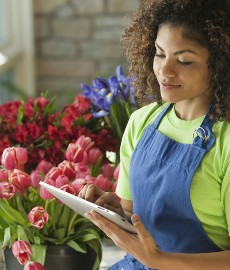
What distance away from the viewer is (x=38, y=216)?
4.88ft

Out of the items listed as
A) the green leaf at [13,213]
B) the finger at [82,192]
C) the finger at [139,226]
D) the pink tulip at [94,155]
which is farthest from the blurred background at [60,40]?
the finger at [139,226]

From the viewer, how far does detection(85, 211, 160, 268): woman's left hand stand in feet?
3.84

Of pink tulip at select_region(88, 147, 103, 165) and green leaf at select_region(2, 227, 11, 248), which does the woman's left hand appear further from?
pink tulip at select_region(88, 147, 103, 165)

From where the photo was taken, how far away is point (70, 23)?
171 inches

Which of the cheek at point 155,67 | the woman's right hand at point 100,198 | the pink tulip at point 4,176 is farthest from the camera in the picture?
the pink tulip at point 4,176

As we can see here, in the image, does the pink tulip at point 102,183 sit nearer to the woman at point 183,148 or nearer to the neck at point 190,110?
the woman at point 183,148

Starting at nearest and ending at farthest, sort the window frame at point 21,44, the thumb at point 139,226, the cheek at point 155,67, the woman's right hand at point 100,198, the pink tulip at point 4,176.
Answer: the thumb at point 139,226
the cheek at point 155,67
the woman's right hand at point 100,198
the pink tulip at point 4,176
the window frame at point 21,44

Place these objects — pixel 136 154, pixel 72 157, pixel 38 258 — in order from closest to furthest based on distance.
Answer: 1. pixel 136 154
2. pixel 38 258
3. pixel 72 157

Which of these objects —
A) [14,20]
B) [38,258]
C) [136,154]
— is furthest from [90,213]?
[14,20]

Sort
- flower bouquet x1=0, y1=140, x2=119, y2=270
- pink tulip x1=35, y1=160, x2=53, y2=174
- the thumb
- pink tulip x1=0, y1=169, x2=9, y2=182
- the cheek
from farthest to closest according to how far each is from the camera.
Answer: pink tulip x1=35, y1=160, x2=53, y2=174
pink tulip x1=0, y1=169, x2=9, y2=182
flower bouquet x1=0, y1=140, x2=119, y2=270
the cheek
the thumb

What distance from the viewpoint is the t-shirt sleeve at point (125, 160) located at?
1.45 m

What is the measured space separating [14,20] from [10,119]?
97.7 inches

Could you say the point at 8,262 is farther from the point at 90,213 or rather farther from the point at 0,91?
the point at 0,91

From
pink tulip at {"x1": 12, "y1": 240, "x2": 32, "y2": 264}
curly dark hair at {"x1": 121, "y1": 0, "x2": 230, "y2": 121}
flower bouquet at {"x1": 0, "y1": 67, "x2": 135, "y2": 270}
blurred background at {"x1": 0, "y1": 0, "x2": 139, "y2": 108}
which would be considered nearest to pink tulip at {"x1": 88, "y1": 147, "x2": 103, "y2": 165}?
flower bouquet at {"x1": 0, "y1": 67, "x2": 135, "y2": 270}
